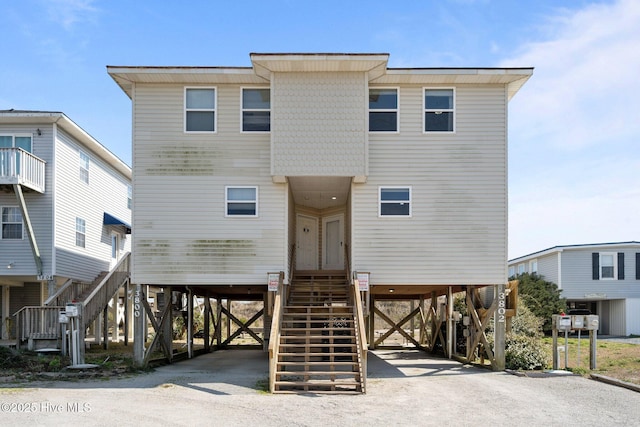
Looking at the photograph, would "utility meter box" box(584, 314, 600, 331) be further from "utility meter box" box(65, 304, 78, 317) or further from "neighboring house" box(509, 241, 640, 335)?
"neighboring house" box(509, 241, 640, 335)

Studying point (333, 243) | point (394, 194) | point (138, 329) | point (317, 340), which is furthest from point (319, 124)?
point (138, 329)

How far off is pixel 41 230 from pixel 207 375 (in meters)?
9.61

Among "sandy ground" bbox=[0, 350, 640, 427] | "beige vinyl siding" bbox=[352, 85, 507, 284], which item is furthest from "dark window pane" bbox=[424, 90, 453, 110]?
"sandy ground" bbox=[0, 350, 640, 427]

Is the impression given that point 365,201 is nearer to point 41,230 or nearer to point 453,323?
point 453,323

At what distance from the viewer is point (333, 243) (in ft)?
74.7

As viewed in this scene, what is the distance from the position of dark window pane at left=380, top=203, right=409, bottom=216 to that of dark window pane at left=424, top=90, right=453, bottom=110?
112 inches

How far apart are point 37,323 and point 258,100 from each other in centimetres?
1040

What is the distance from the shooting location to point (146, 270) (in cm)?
1728

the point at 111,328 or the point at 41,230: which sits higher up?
the point at 41,230

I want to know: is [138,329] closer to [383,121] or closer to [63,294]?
[63,294]

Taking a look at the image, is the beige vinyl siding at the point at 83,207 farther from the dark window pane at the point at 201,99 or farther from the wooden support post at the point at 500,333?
the wooden support post at the point at 500,333

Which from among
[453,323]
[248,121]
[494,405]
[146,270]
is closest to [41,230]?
[146,270]

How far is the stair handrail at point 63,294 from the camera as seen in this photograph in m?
21.8

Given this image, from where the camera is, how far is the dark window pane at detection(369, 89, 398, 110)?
17.6 m
